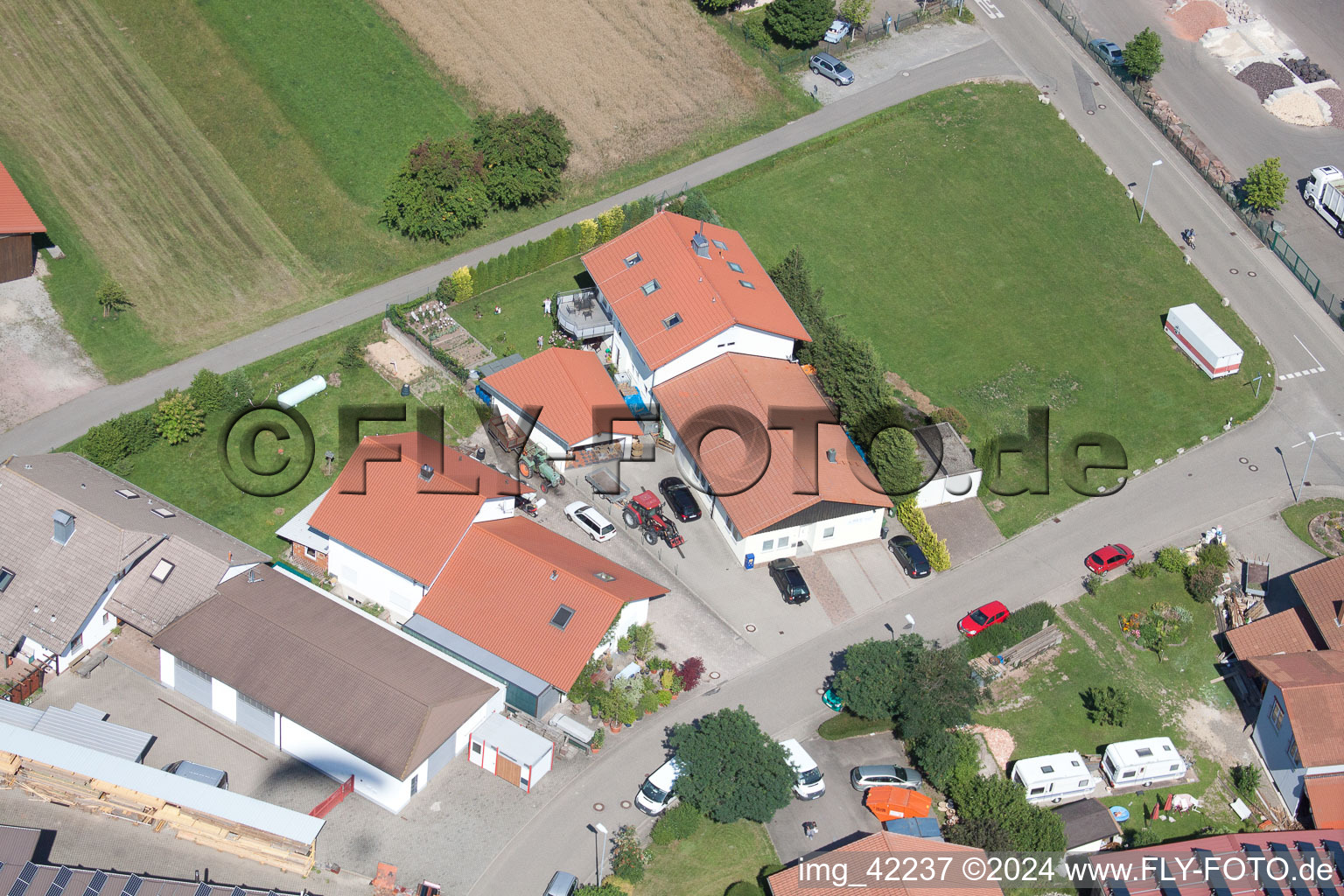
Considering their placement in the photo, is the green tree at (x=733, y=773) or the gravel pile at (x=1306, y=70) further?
the gravel pile at (x=1306, y=70)

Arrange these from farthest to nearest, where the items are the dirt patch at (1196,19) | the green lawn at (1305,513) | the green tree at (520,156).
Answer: the dirt patch at (1196,19)
the green tree at (520,156)
the green lawn at (1305,513)

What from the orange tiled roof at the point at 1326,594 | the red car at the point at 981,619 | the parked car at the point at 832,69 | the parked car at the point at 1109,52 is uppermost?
the parked car at the point at 1109,52

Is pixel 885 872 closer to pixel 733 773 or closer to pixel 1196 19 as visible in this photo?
pixel 733 773

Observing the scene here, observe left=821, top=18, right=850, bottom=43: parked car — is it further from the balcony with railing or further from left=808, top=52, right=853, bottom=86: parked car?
the balcony with railing

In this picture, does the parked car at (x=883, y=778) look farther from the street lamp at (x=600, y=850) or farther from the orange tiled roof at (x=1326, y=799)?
the orange tiled roof at (x=1326, y=799)

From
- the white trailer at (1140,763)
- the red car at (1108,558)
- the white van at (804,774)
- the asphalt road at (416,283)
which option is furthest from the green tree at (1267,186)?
the white van at (804,774)

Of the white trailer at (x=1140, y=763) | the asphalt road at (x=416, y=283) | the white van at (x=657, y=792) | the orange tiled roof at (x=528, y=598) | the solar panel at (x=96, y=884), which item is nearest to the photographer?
the solar panel at (x=96, y=884)

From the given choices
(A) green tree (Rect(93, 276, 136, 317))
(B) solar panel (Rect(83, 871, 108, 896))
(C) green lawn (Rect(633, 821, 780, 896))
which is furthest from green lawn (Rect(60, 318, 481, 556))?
(C) green lawn (Rect(633, 821, 780, 896))

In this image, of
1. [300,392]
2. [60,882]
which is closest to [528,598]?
[300,392]
